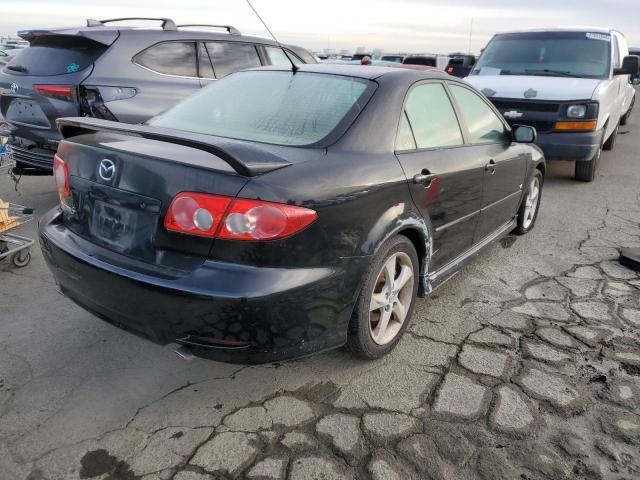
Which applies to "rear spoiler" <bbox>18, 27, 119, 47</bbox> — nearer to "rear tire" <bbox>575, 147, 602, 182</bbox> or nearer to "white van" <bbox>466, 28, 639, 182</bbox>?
"white van" <bbox>466, 28, 639, 182</bbox>

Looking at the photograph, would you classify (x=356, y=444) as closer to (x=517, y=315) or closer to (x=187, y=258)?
(x=187, y=258)

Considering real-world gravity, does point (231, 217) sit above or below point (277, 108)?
below

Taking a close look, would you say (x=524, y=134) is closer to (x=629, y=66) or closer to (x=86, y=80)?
(x=86, y=80)

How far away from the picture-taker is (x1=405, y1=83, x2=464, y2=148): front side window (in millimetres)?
3070

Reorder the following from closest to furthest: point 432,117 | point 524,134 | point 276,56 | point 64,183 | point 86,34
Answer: point 64,183
point 432,117
point 524,134
point 86,34
point 276,56

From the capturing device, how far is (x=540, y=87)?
704 centimetres

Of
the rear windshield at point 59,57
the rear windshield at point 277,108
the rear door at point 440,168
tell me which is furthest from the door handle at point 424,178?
the rear windshield at point 59,57

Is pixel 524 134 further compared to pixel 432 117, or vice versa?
pixel 524 134

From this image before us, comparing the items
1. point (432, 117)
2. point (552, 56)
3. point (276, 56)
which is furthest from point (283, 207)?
point (552, 56)

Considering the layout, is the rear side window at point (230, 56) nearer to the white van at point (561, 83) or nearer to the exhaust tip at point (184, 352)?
the white van at point (561, 83)

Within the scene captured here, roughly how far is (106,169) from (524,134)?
315cm

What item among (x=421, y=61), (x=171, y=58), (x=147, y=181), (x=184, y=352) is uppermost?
(x=171, y=58)

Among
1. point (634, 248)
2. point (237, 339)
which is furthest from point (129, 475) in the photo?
point (634, 248)

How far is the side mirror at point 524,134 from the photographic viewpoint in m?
4.20
